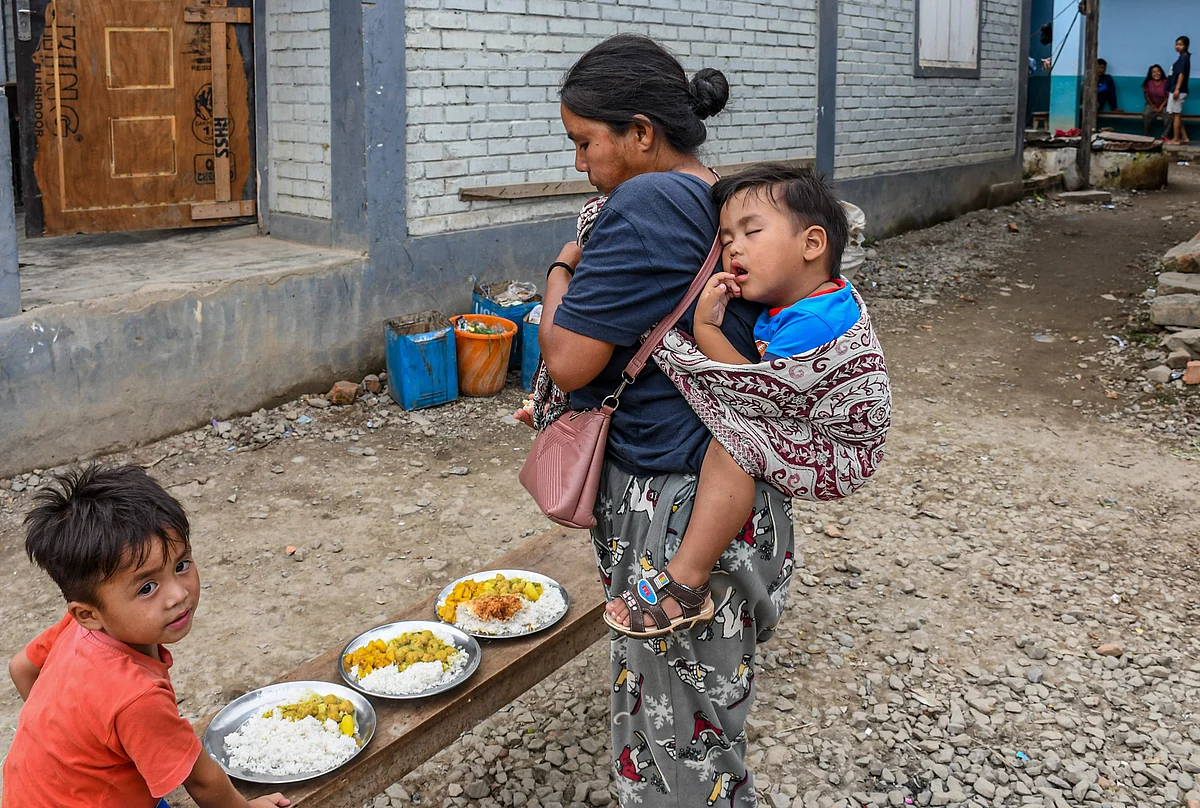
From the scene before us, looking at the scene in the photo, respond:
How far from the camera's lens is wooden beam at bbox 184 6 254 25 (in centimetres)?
616

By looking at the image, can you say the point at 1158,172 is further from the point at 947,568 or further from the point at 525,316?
the point at 947,568

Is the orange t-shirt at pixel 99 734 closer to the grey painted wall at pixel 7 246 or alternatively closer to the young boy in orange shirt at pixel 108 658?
the young boy in orange shirt at pixel 108 658

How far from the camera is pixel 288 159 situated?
6.53 metres

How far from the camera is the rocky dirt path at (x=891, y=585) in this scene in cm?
310

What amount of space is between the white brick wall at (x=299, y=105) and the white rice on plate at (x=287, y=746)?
14.5 feet

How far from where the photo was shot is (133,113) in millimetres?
6113

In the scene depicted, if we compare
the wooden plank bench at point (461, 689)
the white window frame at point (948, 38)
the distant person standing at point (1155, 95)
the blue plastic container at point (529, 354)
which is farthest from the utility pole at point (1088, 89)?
the wooden plank bench at point (461, 689)

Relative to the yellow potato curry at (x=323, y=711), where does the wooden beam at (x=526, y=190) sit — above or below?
above

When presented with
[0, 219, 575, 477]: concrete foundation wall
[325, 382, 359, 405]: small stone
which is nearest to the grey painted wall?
[0, 219, 575, 477]: concrete foundation wall

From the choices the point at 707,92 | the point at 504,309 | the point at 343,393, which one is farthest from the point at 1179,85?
the point at 707,92

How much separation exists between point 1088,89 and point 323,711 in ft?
49.6

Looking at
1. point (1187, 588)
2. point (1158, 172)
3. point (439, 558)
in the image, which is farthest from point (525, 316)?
point (1158, 172)

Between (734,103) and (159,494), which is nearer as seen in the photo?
(159,494)

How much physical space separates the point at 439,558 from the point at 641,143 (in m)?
2.72
